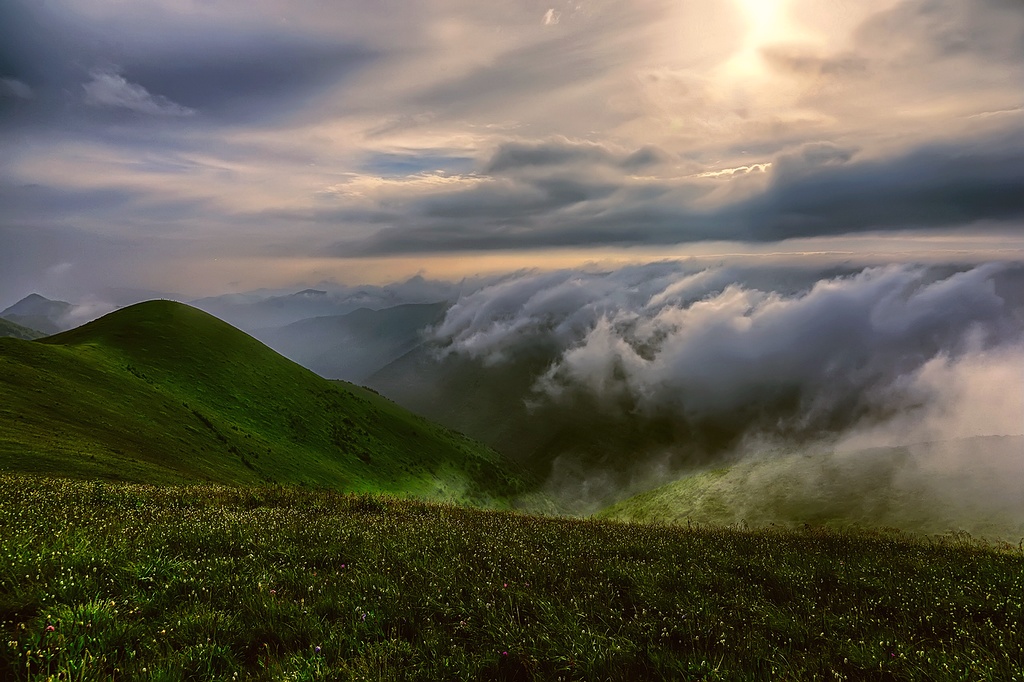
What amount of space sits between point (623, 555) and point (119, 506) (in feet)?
33.5

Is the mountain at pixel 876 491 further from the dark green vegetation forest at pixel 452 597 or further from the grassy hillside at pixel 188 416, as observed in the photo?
the grassy hillside at pixel 188 416

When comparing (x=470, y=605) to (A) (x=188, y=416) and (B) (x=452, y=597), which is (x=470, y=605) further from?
(A) (x=188, y=416)

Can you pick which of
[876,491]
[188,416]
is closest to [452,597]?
[876,491]

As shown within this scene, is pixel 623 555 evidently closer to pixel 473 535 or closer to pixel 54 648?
pixel 473 535

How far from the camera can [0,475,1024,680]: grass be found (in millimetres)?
4344

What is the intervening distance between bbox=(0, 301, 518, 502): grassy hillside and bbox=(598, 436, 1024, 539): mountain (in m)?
A: 31.9

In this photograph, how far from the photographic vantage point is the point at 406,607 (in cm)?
548

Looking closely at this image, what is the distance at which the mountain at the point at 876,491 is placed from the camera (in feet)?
85.3

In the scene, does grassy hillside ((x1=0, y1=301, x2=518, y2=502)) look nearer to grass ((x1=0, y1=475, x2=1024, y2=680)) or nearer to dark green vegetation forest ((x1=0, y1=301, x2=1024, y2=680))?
dark green vegetation forest ((x1=0, y1=301, x2=1024, y2=680))

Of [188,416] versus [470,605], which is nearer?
[470,605]

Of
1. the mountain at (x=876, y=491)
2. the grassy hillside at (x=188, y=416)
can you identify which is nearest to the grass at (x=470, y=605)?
the mountain at (x=876, y=491)

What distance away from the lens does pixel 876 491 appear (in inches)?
1270

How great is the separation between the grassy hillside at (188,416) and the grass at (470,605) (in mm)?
20118

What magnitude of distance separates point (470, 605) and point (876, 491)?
36585 mm
